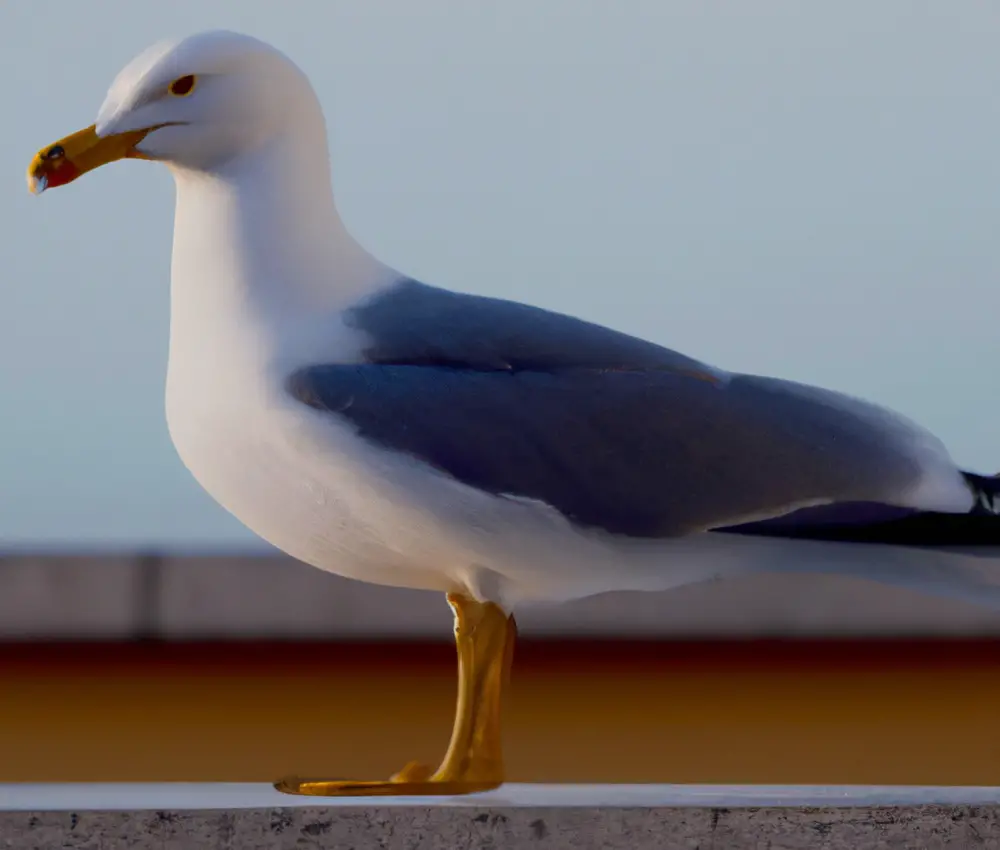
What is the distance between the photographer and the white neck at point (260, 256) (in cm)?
200

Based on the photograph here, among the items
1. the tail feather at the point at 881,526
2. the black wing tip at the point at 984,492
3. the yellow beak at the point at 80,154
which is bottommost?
the tail feather at the point at 881,526

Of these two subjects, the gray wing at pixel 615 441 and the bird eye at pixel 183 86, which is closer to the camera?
the gray wing at pixel 615 441

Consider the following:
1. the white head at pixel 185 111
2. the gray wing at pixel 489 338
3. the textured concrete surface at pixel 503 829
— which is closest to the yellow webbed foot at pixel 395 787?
the textured concrete surface at pixel 503 829

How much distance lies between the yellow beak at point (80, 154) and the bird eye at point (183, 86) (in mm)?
60

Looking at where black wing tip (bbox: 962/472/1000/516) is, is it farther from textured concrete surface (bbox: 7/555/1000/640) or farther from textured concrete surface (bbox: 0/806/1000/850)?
textured concrete surface (bbox: 7/555/1000/640)

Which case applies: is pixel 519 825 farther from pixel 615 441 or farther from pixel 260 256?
pixel 260 256

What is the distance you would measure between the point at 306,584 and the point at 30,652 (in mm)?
521

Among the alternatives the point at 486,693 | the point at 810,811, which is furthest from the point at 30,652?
the point at 810,811

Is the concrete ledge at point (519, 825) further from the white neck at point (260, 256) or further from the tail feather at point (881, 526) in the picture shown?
the white neck at point (260, 256)

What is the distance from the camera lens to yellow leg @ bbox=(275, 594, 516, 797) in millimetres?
2014

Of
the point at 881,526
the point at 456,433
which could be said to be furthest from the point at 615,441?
the point at 881,526

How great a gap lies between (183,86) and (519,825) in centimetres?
102

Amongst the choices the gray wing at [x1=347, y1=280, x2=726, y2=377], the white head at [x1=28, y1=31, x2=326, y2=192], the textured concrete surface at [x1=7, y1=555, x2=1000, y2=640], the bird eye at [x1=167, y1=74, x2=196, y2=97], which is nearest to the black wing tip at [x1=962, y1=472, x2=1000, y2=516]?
the gray wing at [x1=347, y1=280, x2=726, y2=377]

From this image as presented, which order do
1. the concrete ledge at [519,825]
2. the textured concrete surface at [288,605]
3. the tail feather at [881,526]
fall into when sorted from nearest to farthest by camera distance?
the concrete ledge at [519,825] < the tail feather at [881,526] < the textured concrete surface at [288,605]
